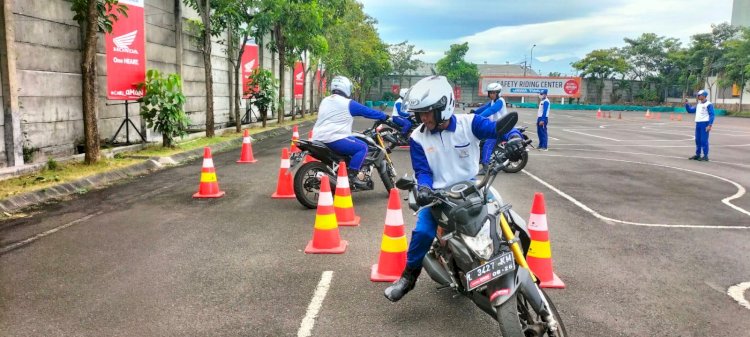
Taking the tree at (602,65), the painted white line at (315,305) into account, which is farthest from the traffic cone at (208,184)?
the tree at (602,65)

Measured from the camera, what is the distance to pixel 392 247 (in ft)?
16.0

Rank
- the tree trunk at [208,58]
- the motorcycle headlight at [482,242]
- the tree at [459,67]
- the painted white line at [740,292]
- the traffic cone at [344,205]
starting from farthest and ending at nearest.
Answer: the tree at [459,67] < the tree trunk at [208,58] < the traffic cone at [344,205] < the painted white line at [740,292] < the motorcycle headlight at [482,242]

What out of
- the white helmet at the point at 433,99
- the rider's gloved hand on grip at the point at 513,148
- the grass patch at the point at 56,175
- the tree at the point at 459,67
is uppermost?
the tree at the point at 459,67

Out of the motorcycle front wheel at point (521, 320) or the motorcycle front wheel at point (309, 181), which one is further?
the motorcycle front wheel at point (309, 181)

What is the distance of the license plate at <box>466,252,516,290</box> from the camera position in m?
3.13

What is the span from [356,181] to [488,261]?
4.92 m

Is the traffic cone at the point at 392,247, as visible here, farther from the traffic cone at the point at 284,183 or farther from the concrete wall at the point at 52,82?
the concrete wall at the point at 52,82

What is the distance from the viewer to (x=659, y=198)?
29.7 feet

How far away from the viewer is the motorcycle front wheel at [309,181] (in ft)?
25.2

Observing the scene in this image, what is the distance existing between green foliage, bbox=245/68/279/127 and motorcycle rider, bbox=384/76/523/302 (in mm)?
20524

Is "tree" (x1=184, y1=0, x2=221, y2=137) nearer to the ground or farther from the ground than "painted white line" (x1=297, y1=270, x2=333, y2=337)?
farther from the ground

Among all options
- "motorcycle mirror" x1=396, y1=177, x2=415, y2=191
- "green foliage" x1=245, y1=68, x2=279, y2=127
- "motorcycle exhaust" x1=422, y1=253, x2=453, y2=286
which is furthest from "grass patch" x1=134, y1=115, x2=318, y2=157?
"motorcycle mirror" x1=396, y1=177, x2=415, y2=191

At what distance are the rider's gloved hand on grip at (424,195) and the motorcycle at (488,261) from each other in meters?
0.03

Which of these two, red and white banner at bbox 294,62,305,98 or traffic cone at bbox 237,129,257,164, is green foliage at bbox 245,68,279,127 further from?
red and white banner at bbox 294,62,305,98
